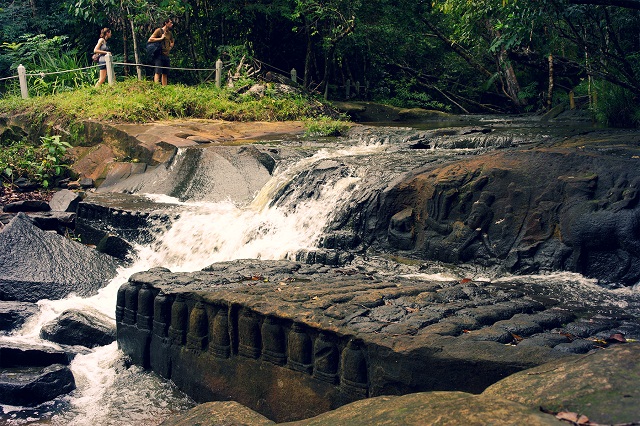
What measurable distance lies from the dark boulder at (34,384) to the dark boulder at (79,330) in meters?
0.80

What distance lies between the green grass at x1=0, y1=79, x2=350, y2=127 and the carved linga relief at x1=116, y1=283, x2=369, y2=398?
9322 mm

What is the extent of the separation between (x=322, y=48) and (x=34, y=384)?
1703cm

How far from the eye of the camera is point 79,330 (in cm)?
688

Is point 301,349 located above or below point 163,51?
below

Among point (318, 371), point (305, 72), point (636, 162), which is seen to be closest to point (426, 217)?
point (636, 162)

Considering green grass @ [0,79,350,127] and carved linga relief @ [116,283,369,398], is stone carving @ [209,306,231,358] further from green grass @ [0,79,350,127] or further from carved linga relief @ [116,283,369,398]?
green grass @ [0,79,350,127]

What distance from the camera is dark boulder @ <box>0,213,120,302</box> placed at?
26.9 ft

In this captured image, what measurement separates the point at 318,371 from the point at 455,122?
1340 cm

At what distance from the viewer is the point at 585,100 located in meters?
18.2

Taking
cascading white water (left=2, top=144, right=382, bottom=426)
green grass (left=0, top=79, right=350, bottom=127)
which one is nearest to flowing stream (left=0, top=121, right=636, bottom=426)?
cascading white water (left=2, top=144, right=382, bottom=426)

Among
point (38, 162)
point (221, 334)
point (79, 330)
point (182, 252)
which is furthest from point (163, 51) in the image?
point (221, 334)

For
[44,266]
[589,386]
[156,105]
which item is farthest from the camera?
[156,105]

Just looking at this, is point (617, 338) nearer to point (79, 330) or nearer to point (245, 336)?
point (245, 336)

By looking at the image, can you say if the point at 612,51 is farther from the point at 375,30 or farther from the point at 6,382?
the point at 6,382
